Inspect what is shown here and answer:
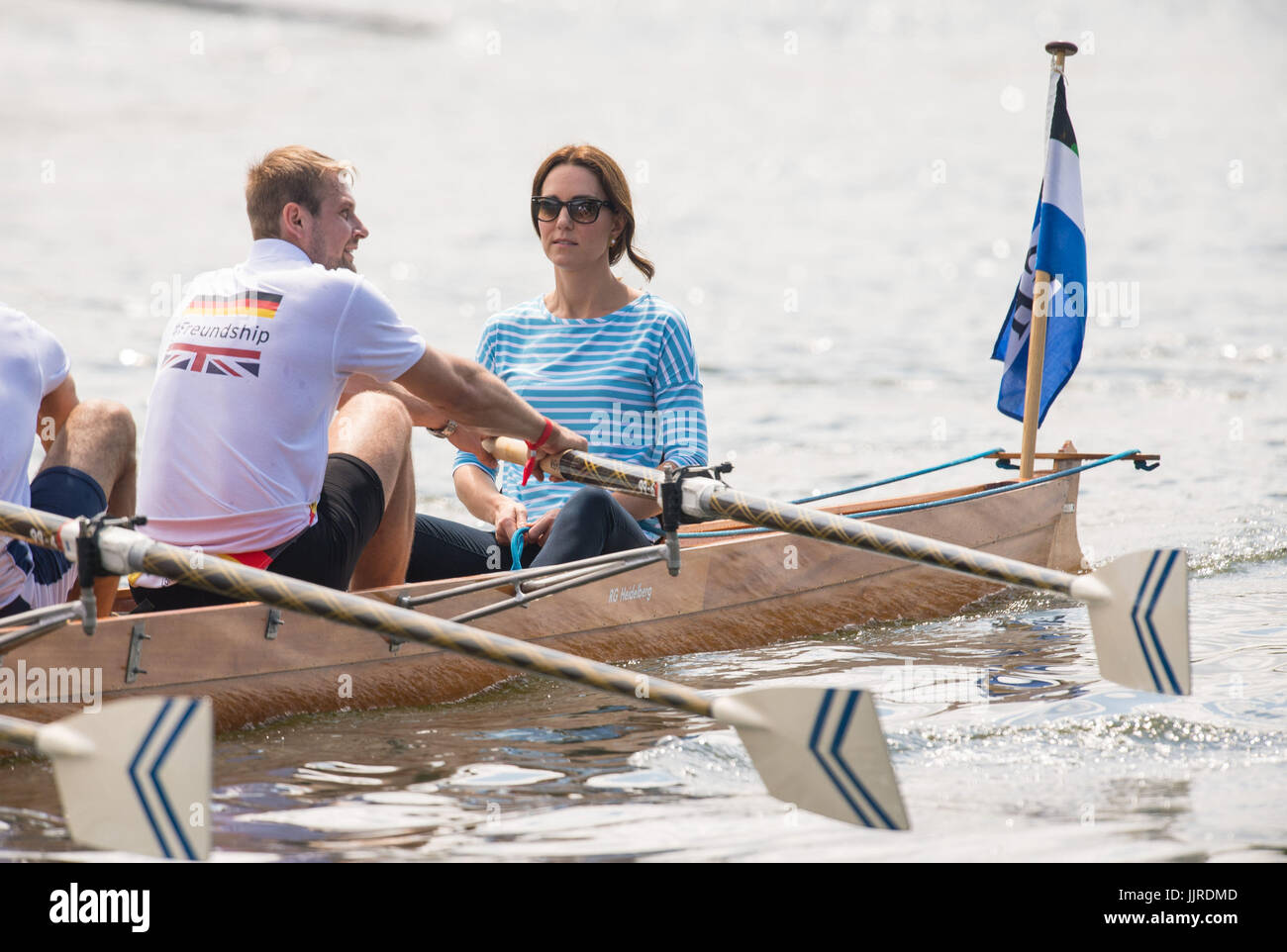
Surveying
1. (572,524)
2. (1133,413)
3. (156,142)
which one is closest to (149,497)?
(572,524)

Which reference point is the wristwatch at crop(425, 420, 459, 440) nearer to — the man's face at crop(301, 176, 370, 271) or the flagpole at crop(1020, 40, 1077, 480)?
the man's face at crop(301, 176, 370, 271)

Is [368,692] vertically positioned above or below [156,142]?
below

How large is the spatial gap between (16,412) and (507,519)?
5.44 feet

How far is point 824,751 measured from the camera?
325 centimetres

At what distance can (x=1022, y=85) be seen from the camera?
81.3ft

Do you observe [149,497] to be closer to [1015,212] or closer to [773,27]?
[1015,212]

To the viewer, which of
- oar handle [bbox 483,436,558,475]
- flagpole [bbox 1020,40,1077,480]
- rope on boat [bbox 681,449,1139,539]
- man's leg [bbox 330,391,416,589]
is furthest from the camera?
flagpole [bbox 1020,40,1077,480]

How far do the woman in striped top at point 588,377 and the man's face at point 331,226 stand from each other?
2.95ft

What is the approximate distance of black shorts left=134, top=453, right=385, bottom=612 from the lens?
3887 mm

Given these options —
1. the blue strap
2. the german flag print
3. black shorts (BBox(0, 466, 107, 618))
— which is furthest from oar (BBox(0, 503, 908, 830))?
the blue strap

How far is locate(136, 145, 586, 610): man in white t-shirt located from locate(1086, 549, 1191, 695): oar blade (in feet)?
5.80

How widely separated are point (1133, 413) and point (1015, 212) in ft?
30.4

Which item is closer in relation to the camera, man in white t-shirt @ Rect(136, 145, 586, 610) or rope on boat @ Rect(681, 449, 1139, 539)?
man in white t-shirt @ Rect(136, 145, 586, 610)

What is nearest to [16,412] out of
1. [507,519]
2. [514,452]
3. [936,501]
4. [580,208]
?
[514,452]
